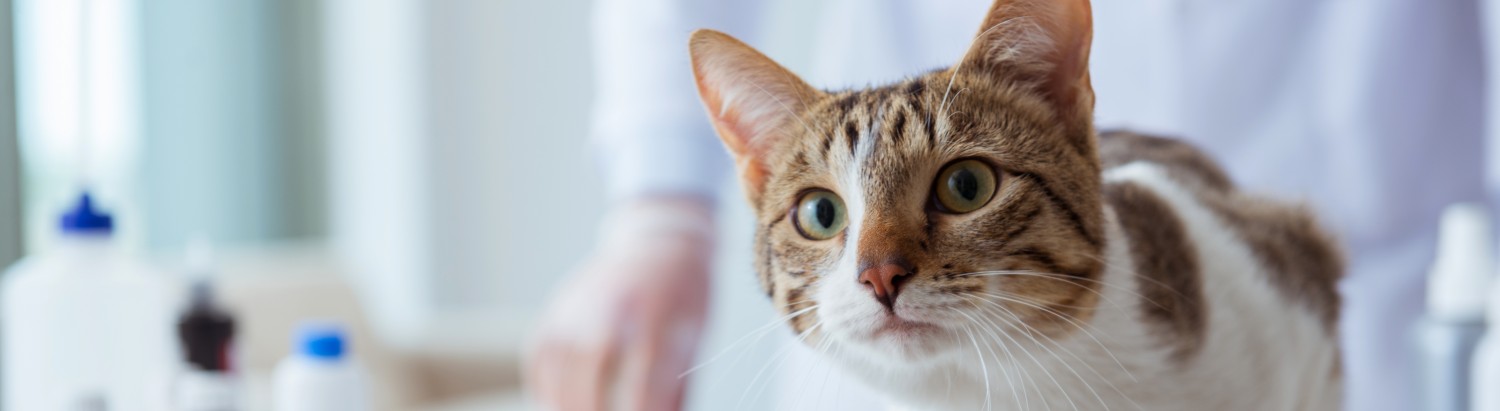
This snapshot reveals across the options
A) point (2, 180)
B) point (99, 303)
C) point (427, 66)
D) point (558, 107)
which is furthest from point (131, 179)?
point (99, 303)

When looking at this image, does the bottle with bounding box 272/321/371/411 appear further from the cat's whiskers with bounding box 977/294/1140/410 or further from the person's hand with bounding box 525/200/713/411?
the cat's whiskers with bounding box 977/294/1140/410

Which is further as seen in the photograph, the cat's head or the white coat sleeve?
the white coat sleeve

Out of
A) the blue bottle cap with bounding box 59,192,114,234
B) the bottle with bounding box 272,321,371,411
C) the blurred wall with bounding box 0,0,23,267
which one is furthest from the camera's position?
the blurred wall with bounding box 0,0,23,267

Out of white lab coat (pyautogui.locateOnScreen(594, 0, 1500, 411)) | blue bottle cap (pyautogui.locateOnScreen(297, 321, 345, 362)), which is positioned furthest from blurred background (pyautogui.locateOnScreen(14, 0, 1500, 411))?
blue bottle cap (pyautogui.locateOnScreen(297, 321, 345, 362))

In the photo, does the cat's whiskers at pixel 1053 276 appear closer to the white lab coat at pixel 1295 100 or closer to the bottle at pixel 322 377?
the white lab coat at pixel 1295 100

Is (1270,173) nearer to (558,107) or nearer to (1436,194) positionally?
(1436,194)

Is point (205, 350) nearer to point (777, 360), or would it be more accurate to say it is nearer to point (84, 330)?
point (84, 330)

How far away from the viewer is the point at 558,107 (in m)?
1.69

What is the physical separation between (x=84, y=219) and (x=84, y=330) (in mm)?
101

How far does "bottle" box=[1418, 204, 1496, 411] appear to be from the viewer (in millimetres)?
492

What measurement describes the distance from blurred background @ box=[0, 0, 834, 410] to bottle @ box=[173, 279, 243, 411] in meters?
0.42

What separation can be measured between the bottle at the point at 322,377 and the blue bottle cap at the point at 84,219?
23cm

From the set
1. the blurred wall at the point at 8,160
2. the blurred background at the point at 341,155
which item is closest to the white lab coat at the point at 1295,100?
the blurred background at the point at 341,155

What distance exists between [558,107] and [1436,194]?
133 cm
